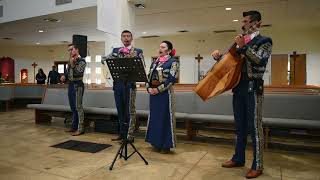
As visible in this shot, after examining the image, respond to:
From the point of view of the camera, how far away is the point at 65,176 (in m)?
2.90

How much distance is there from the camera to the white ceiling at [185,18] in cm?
755

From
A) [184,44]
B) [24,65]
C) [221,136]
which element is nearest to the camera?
[221,136]

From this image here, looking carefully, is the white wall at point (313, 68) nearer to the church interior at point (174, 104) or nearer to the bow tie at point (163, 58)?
the church interior at point (174, 104)

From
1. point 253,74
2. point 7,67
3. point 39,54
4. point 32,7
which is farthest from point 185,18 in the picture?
point 7,67

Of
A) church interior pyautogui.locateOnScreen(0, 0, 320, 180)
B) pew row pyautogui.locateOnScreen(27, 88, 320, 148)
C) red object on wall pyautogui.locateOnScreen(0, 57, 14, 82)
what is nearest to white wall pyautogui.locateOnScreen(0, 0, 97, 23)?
church interior pyautogui.locateOnScreen(0, 0, 320, 180)

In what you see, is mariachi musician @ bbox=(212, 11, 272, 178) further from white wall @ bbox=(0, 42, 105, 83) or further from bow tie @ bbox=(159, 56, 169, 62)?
white wall @ bbox=(0, 42, 105, 83)

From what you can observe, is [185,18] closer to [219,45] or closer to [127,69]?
[219,45]

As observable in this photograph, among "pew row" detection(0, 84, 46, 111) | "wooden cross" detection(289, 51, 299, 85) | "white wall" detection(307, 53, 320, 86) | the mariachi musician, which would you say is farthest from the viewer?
"wooden cross" detection(289, 51, 299, 85)

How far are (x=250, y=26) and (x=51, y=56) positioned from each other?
1619 centimetres

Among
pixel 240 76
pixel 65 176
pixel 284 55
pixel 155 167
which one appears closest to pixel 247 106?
pixel 240 76

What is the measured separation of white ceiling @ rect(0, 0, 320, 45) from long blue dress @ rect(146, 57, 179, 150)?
3.62m

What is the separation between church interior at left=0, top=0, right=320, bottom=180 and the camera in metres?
3.23

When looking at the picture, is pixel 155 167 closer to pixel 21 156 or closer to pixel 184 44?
pixel 21 156

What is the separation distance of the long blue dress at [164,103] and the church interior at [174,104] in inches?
8.4
